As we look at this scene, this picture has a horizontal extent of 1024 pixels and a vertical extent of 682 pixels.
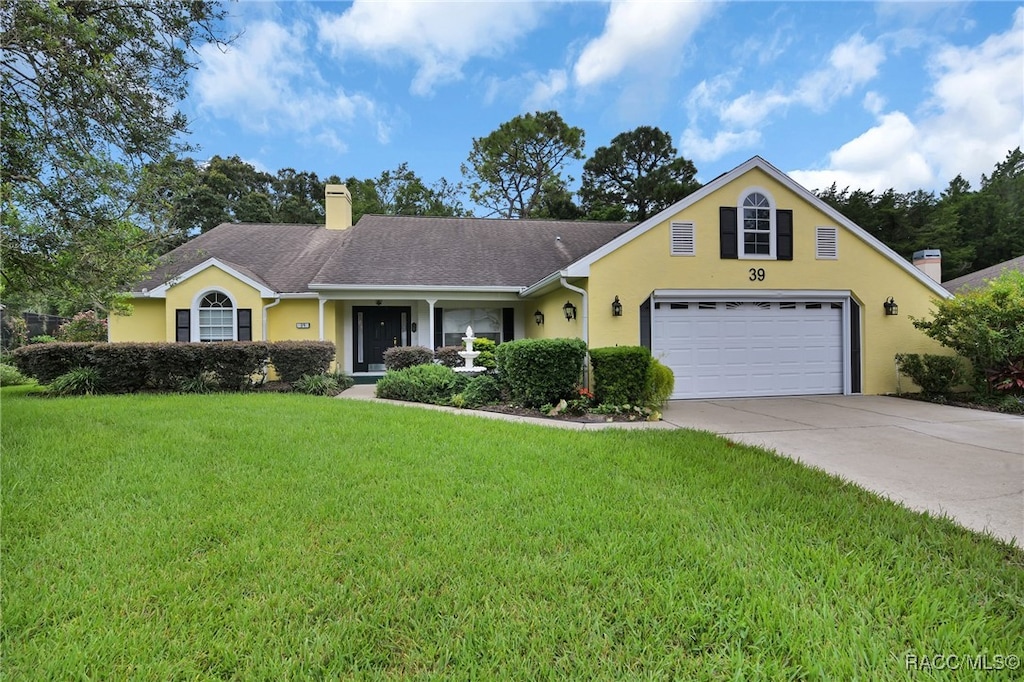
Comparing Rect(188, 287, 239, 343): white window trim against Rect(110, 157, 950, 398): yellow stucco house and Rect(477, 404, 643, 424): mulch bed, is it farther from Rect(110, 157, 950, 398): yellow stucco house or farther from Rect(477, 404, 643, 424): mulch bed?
Rect(477, 404, 643, 424): mulch bed

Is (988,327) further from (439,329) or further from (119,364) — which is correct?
(119,364)

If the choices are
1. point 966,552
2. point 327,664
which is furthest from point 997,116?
point 327,664

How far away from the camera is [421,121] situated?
1786cm

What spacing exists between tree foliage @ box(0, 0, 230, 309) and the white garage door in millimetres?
9265

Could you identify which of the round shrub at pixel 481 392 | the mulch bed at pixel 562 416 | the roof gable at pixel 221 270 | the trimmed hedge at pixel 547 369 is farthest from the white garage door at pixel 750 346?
the roof gable at pixel 221 270

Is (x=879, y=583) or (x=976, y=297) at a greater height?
(x=976, y=297)

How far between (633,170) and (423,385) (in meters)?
26.6

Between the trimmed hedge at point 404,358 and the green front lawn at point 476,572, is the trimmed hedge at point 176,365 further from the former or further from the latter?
the green front lawn at point 476,572

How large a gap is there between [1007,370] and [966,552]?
913cm

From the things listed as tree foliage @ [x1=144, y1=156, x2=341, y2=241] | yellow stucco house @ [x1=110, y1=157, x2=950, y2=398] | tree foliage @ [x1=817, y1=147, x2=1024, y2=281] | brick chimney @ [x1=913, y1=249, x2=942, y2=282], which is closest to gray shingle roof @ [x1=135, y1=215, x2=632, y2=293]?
yellow stucco house @ [x1=110, y1=157, x2=950, y2=398]

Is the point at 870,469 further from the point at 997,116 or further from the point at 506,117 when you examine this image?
the point at 506,117

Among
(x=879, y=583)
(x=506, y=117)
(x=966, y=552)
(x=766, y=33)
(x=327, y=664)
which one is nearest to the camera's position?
(x=327, y=664)

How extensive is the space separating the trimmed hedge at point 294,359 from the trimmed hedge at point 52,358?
364 cm

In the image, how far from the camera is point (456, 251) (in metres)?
14.7
